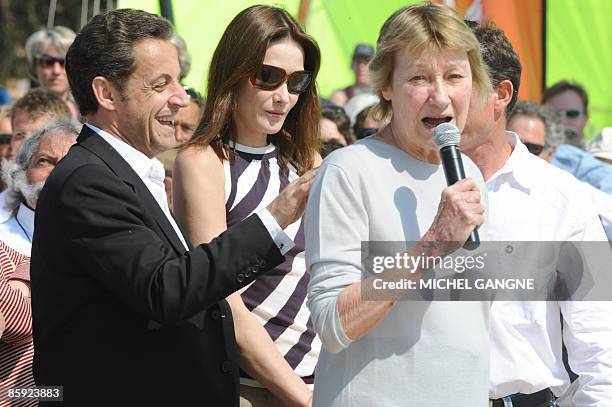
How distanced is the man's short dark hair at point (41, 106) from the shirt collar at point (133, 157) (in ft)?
11.0

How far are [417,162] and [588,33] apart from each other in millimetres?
8155

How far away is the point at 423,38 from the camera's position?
108 inches

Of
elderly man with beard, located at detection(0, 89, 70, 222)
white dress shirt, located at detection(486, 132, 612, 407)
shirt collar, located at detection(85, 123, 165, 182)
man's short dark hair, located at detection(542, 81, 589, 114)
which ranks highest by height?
man's short dark hair, located at detection(542, 81, 589, 114)

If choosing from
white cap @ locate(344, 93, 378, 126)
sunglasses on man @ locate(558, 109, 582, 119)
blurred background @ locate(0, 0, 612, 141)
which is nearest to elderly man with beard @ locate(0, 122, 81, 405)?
white cap @ locate(344, 93, 378, 126)

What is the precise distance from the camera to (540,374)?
3.20m

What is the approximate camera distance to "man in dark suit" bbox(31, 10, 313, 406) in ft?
9.21

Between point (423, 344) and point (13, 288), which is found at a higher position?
point (13, 288)

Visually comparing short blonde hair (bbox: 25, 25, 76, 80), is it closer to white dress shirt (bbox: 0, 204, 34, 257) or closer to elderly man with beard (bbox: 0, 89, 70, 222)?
elderly man with beard (bbox: 0, 89, 70, 222)

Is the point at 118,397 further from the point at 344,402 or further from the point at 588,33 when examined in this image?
the point at 588,33

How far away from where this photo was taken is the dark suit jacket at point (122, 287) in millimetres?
2799

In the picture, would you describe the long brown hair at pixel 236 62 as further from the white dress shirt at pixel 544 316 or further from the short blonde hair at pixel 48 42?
the short blonde hair at pixel 48 42

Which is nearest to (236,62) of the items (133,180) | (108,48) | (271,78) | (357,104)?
(271,78)

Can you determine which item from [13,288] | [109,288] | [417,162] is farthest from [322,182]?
[13,288]

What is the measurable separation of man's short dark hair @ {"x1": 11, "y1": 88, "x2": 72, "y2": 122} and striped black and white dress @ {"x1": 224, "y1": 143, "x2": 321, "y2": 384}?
314 cm
